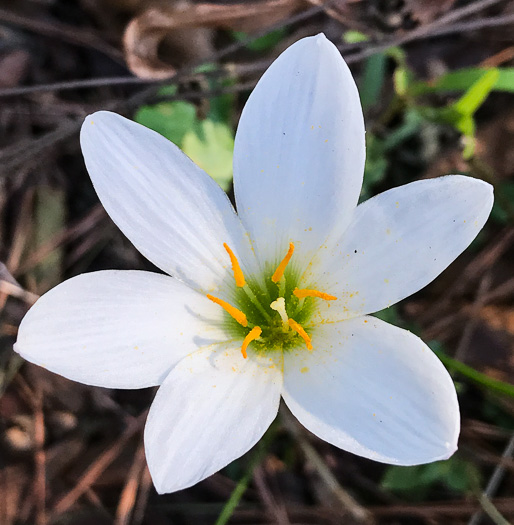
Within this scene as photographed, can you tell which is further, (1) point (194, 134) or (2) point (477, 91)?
(1) point (194, 134)

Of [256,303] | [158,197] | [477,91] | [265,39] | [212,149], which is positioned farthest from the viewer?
[265,39]

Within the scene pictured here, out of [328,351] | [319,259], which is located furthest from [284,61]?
[328,351]

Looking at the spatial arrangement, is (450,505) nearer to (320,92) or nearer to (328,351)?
(328,351)

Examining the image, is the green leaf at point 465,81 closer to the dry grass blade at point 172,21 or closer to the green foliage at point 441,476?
the dry grass blade at point 172,21

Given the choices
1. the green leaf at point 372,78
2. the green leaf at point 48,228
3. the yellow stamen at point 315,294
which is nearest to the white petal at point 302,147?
the yellow stamen at point 315,294

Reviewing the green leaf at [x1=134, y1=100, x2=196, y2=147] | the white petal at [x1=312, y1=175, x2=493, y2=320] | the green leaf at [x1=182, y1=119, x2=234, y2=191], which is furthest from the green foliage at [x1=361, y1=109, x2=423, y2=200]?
the white petal at [x1=312, y1=175, x2=493, y2=320]

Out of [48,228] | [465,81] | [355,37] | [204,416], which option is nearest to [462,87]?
[465,81]

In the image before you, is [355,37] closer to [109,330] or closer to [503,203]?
[503,203]
